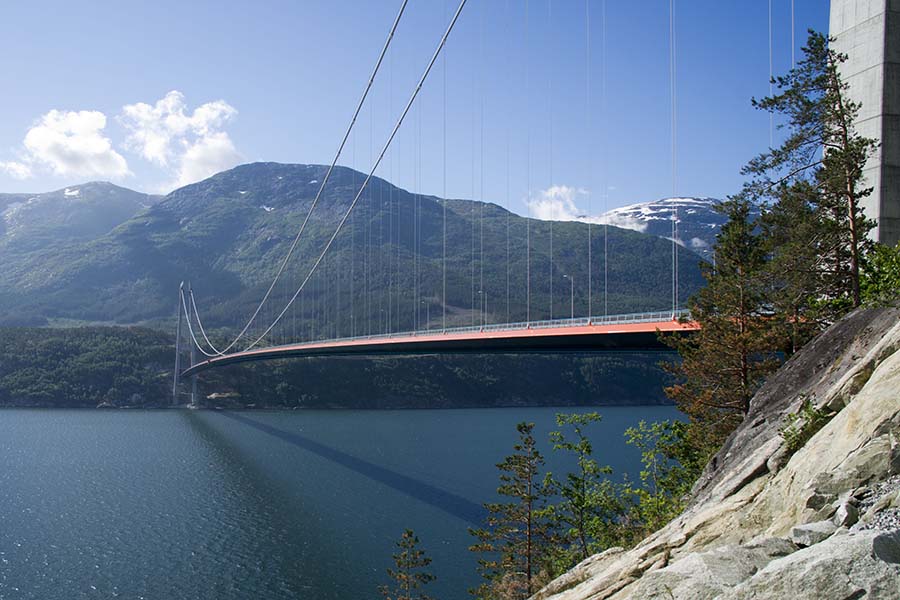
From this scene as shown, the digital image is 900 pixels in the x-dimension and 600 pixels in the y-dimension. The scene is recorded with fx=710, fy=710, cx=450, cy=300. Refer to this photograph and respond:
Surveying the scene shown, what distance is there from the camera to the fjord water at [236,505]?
962 inches

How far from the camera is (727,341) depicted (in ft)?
54.6

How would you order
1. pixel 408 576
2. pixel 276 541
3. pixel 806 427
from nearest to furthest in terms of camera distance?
1. pixel 806 427
2. pixel 408 576
3. pixel 276 541

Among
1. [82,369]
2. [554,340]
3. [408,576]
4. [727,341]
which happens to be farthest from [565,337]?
[82,369]

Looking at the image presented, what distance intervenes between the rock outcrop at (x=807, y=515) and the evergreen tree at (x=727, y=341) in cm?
654

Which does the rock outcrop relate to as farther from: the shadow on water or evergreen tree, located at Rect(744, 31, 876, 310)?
the shadow on water

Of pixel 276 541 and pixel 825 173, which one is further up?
pixel 825 173

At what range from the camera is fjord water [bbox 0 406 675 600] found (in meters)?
24.4

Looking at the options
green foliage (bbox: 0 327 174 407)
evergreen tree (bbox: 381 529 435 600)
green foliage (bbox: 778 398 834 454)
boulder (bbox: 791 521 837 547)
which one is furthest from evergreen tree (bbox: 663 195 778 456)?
green foliage (bbox: 0 327 174 407)

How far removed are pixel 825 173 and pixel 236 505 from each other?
30035 millimetres

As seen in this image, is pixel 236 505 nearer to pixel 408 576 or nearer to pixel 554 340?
pixel 408 576

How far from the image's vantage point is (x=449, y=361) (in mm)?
98750

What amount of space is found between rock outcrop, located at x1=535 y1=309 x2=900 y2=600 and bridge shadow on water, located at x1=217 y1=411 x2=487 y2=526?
23.6 meters

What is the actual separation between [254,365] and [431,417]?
29035mm

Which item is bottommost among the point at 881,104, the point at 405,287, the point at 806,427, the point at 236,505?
the point at 236,505
